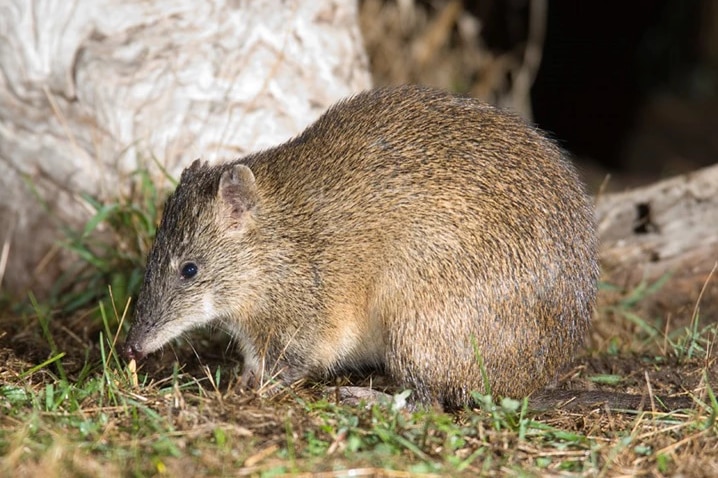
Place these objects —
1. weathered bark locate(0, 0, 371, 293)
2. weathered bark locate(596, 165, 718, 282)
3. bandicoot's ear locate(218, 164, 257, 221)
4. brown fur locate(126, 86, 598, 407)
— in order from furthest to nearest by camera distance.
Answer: weathered bark locate(0, 0, 371, 293)
weathered bark locate(596, 165, 718, 282)
bandicoot's ear locate(218, 164, 257, 221)
brown fur locate(126, 86, 598, 407)

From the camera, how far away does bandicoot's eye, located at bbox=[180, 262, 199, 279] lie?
15.3 feet

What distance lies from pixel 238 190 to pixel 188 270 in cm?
48

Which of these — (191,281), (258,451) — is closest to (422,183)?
(191,281)

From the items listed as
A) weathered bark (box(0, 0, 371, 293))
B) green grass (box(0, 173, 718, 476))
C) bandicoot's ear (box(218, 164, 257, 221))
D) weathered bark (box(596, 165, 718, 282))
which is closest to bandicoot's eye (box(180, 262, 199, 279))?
bandicoot's ear (box(218, 164, 257, 221))

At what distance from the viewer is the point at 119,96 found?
6.47 metres

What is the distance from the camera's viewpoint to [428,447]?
376 cm

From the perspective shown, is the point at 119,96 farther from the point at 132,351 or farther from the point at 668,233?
the point at 668,233

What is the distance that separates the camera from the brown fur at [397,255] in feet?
14.6

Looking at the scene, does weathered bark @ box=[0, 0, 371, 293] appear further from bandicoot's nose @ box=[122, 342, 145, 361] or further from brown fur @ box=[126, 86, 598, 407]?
bandicoot's nose @ box=[122, 342, 145, 361]

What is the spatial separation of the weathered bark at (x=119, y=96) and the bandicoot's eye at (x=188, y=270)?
1936mm

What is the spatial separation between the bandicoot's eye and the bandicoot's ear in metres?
0.32

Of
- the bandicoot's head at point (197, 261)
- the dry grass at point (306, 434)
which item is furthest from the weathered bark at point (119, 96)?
the dry grass at point (306, 434)

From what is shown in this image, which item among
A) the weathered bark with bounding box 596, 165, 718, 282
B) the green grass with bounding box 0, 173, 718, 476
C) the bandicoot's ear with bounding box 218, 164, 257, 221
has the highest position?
the bandicoot's ear with bounding box 218, 164, 257, 221

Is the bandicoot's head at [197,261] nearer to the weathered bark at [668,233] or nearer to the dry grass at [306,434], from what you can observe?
the dry grass at [306,434]
